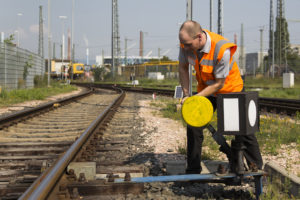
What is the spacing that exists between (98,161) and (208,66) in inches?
73.5

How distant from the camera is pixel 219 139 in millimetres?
3566

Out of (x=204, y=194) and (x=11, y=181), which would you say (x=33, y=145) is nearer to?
(x=11, y=181)

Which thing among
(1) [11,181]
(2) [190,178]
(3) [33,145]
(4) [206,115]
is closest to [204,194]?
(2) [190,178]

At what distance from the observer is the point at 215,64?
3.42m

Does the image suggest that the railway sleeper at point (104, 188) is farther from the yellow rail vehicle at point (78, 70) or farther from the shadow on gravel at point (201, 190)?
the yellow rail vehicle at point (78, 70)

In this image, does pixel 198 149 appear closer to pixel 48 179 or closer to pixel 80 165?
pixel 80 165

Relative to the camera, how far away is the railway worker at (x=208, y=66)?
10.9 ft

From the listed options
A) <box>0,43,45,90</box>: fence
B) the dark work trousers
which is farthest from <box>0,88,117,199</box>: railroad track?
<box>0,43,45,90</box>: fence

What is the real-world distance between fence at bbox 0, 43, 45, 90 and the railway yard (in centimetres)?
1242

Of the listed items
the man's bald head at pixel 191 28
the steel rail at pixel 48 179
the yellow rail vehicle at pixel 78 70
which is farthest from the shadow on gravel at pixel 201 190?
the yellow rail vehicle at pixel 78 70

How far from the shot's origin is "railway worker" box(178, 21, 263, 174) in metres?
3.32

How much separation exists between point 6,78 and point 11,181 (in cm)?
1798

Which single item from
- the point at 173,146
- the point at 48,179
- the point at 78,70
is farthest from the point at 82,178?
the point at 78,70

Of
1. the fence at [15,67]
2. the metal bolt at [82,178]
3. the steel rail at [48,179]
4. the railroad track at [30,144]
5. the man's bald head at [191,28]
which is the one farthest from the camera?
the fence at [15,67]
